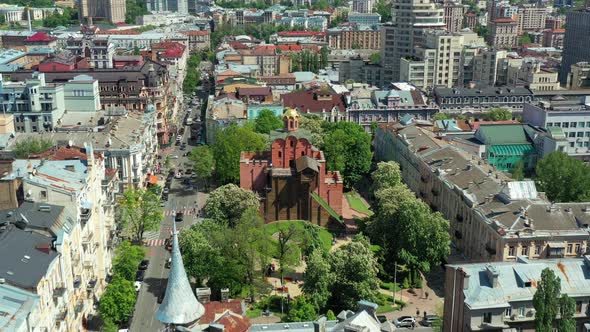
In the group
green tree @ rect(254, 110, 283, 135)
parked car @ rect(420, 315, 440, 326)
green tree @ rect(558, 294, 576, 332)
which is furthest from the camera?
green tree @ rect(254, 110, 283, 135)

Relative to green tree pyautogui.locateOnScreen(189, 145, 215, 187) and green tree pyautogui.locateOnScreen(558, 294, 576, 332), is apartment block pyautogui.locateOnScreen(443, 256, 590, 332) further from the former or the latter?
green tree pyautogui.locateOnScreen(189, 145, 215, 187)

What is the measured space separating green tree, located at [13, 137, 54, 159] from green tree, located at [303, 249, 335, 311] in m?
48.1

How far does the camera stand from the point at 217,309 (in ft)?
182

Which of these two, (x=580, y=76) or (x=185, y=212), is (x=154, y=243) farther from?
(x=580, y=76)

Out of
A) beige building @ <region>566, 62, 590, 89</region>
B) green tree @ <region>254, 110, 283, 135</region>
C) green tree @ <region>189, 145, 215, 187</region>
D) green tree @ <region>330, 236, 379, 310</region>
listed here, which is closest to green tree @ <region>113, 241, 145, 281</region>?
green tree @ <region>330, 236, 379, 310</region>

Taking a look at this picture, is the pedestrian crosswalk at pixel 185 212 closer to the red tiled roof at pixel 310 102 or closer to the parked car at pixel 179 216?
the parked car at pixel 179 216

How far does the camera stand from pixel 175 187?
11988 centimetres

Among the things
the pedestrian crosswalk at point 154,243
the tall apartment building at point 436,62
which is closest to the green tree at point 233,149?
the pedestrian crosswalk at point 154,243

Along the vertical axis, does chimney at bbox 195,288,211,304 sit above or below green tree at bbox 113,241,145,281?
above

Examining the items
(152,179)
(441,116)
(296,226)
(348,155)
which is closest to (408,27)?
(441,116)

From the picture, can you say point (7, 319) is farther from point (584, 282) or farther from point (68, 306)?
point (584, 282)

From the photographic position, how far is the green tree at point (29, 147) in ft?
317

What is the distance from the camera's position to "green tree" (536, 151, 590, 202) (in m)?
93.1

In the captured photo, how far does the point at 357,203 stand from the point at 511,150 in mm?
31032
